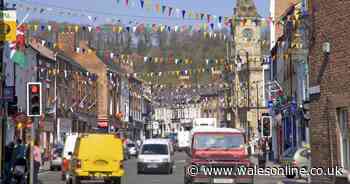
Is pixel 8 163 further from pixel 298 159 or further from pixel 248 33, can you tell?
pixel 248 33

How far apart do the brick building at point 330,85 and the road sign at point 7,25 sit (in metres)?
9.81

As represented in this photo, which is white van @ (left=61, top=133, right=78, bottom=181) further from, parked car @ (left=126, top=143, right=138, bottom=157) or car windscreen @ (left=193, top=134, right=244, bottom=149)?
parked car @ (left=126, top=143, right=138, bottom=157)

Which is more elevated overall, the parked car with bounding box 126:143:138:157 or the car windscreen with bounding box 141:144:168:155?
the car windscreen with bounding box 141:144:168:155

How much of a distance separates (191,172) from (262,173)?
11928 mm

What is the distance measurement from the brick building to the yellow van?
872 cm

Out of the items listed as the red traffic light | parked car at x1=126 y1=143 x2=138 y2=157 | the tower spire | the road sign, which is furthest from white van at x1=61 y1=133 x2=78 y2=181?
the tower spire

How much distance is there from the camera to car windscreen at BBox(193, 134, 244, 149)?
26281 millimetres

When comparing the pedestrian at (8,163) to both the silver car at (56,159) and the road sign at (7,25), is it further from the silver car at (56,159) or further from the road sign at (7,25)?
the silver car at (56,159)

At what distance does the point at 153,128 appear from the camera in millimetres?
144125

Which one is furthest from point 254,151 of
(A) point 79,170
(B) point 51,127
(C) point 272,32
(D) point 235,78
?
(A) point 79,170

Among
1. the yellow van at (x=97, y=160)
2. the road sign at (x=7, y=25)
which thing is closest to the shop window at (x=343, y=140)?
the yellow van at (x=97, y=160)

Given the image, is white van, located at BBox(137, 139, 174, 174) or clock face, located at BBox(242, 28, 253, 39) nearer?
white van, located at BBox(137, 139, 174, 174)

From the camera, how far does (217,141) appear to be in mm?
26438

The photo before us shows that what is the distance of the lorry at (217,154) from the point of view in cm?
2505
